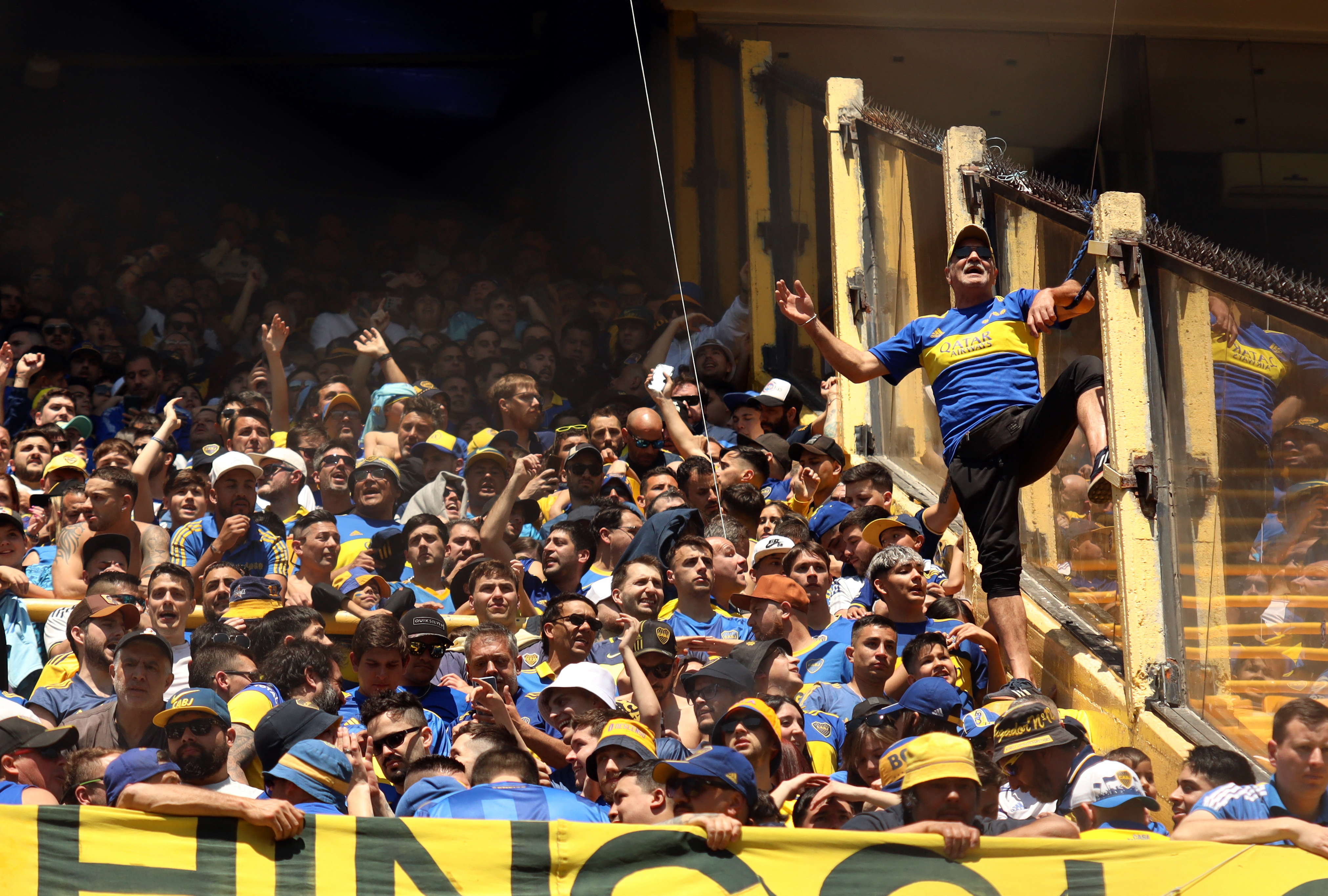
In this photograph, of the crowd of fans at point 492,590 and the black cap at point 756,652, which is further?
the black cap at point 756,652

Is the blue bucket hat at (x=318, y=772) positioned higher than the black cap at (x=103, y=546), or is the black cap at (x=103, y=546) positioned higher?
the black cap at (x=103, y=546)

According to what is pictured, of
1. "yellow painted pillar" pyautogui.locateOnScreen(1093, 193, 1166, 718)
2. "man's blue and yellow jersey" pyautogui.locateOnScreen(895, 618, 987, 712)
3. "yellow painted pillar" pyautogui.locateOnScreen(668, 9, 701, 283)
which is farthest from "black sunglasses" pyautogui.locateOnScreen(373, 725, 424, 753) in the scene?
"yellow painted pillar" pyautogui.locateOnScreen(668, 9, 701, 283)

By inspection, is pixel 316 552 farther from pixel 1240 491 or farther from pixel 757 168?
pixel 757 168

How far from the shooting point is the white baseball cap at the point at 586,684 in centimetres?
628

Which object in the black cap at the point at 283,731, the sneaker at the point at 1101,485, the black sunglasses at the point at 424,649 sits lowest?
the black cap at the point at 283,731

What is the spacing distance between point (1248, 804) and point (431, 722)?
3.09m

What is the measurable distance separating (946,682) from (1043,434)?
1.32 m

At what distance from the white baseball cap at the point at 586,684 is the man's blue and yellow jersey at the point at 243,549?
2.18 m

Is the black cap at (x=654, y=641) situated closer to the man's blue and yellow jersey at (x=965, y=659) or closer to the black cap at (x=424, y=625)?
the black cap at (x=424, y=625)

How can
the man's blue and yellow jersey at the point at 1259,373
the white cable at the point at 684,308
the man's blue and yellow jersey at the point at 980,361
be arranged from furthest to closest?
the white cable at the point at 684,308
the man's blue and yellow jersey at the point at 980,361
the man's blue and yellow jersey at the point at 1259,373

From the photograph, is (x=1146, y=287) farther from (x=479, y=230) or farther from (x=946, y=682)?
(x=479, y=230)

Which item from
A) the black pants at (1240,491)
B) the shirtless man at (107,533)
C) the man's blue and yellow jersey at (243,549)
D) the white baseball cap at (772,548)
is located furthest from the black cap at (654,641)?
the shirtless man at (107,533)

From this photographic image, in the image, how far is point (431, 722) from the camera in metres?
6.43

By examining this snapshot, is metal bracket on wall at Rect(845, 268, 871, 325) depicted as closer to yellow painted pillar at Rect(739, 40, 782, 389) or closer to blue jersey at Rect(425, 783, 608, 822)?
yellow painted pillar at Rect(739, 40, 782, 389)
